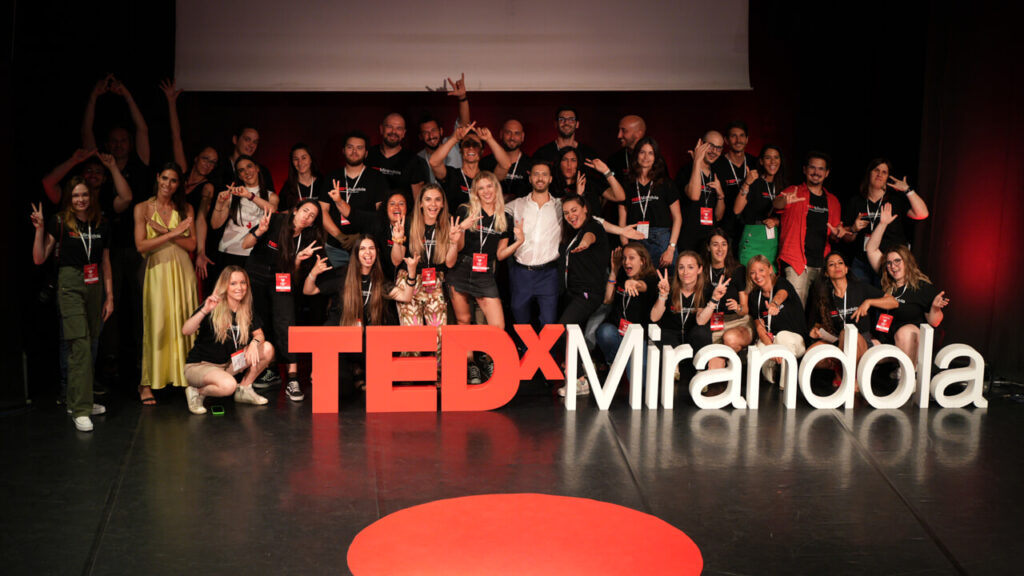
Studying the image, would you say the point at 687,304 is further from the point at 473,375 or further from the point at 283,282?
the point at 283,282

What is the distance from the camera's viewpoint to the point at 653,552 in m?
3.85

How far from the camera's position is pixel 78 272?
5.44m

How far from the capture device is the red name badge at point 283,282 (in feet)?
19.7

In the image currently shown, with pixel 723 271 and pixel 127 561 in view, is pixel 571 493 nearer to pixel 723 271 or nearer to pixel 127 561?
pixel 127 561

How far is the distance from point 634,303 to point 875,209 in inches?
77.3

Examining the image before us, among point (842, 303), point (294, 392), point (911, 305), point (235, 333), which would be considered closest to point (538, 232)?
point (294, 392)

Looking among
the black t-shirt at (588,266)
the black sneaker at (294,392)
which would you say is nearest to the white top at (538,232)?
the black t-shirt at (588,266)

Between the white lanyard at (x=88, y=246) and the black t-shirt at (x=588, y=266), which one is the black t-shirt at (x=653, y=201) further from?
the white lanyard at (x=88, y=246)

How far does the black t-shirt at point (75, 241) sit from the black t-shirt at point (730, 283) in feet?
12.5

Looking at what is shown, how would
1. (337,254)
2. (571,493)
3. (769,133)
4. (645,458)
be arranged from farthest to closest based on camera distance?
1. (769,133)
2. (337,254)
3. (645,458)
4. (571,493)

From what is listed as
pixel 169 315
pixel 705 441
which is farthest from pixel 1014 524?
pixel 169 315

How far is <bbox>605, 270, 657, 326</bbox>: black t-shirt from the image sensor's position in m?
6.36

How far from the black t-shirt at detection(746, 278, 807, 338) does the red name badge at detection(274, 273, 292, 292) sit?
119 inches

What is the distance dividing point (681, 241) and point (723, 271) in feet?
1.95
